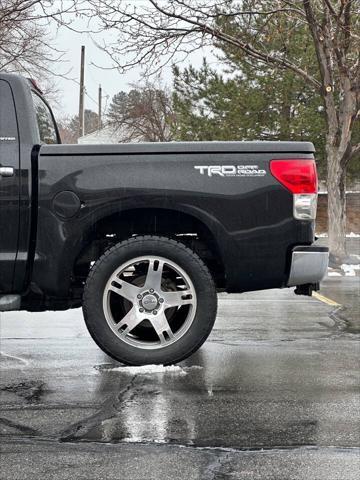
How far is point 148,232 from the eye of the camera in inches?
216

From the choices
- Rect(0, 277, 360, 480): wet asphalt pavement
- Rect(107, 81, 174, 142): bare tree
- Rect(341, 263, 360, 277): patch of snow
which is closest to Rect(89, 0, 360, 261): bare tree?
Rect(341, 263, 360, 277): patch of snow

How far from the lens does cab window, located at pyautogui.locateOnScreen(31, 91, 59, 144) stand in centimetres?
573

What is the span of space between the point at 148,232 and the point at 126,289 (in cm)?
58

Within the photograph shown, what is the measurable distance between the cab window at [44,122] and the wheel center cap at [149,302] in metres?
1.43

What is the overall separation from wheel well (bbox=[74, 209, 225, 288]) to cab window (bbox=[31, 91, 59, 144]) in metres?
0.82

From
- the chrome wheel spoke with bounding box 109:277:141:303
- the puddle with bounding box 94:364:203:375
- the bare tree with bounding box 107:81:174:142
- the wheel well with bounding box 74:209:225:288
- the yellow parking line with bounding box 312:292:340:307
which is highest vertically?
the bare tree with bounding box 107:81:174:142

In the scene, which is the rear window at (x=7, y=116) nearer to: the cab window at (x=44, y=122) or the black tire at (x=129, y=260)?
the cab window at (x=44, y=122)

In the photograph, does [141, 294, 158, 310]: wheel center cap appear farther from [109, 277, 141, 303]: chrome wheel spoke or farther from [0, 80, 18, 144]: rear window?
[0, 80, 18, 144]: rear window

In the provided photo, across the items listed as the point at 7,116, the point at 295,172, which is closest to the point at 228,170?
the point at 295,172

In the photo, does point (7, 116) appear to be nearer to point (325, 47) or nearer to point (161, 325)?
point (161, 325)

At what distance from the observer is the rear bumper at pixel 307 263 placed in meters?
5.19

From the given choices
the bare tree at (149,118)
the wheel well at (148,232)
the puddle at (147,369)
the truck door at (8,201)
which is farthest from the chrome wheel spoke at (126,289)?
the bare tree at (149,118)

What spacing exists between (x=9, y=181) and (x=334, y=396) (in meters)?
2.48

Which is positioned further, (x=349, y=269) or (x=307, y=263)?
(x=349, y=269)
